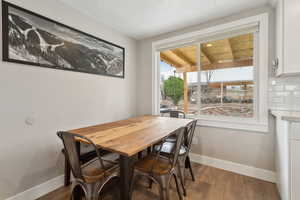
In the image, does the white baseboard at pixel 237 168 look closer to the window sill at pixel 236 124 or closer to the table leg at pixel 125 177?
the window sill at pixel 236 124

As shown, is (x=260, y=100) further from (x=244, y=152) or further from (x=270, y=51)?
(x=244, y=152)

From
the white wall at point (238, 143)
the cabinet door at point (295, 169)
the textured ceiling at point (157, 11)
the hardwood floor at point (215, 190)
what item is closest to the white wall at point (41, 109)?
the textured ceiling at point (157, 11)

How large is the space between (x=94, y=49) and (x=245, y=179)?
9.74ft

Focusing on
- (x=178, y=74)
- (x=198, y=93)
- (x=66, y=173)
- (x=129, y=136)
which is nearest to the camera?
(x=129, y=136)

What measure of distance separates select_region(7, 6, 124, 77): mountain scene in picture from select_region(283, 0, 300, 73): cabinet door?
2407mm

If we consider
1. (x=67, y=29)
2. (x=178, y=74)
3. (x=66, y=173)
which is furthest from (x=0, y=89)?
(x=178, y=74)

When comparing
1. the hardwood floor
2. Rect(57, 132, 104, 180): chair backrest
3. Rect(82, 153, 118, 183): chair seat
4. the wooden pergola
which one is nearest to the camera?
Rect(57, 132, 104, 180): chair backrest

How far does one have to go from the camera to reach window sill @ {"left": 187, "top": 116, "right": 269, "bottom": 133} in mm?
1917

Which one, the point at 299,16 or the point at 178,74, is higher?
the point at 299,16

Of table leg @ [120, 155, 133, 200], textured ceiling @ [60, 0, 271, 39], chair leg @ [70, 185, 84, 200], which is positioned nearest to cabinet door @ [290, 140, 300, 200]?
table leg @ [120, 155, 133, 200]

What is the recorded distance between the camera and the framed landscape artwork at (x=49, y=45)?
4.73 feet

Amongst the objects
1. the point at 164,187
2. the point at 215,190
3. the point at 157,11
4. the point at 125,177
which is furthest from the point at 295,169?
the point at 157,11

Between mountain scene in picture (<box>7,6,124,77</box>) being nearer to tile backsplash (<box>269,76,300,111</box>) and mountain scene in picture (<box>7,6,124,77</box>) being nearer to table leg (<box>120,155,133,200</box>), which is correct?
table leg (<box>120,155,133,200</box>)

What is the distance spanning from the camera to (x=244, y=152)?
6.71 feet
